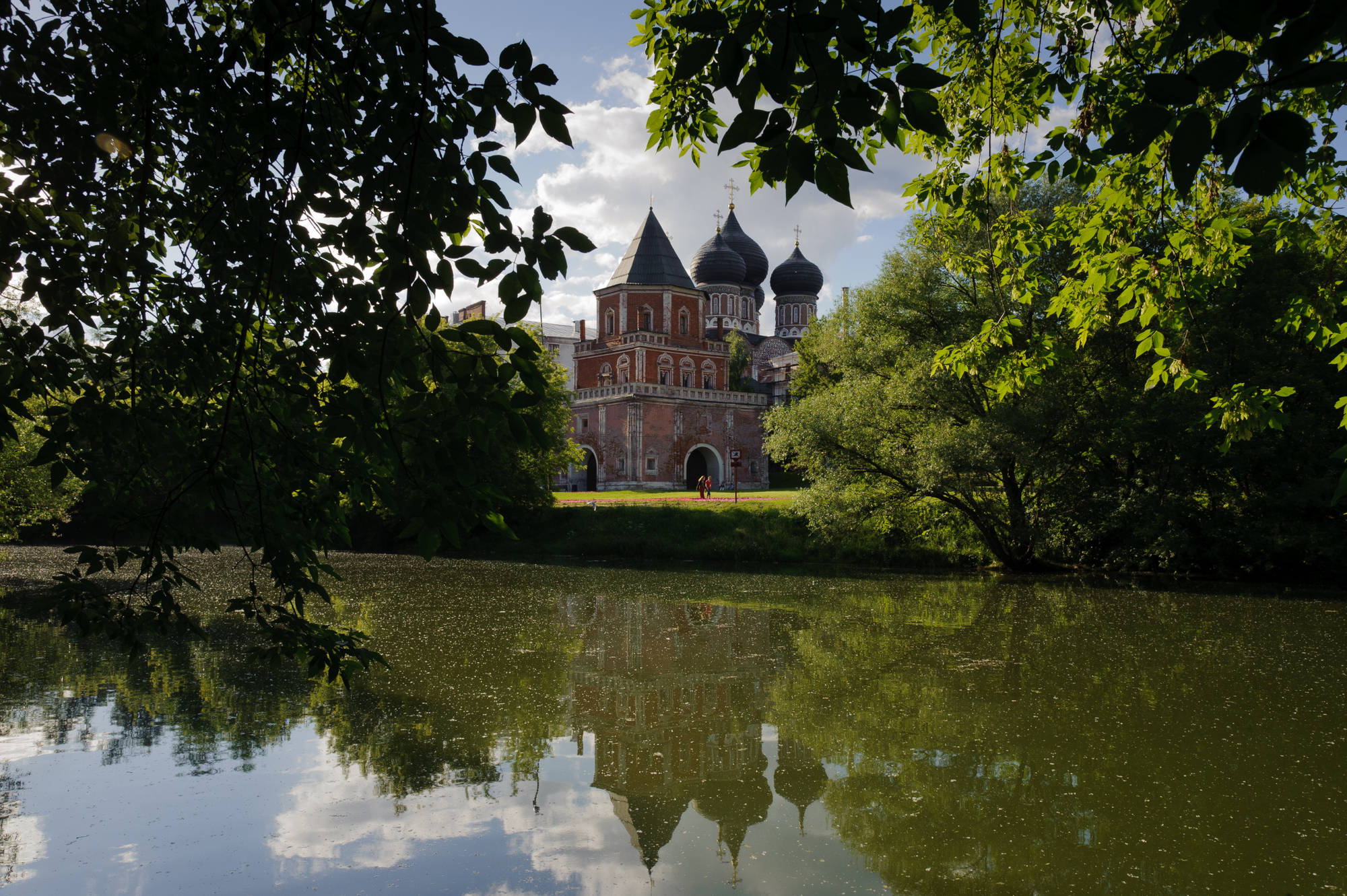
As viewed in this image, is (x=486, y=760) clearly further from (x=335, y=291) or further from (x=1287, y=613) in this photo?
(x=1287, y=613)

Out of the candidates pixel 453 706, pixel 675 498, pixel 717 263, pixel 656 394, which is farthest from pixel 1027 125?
pixel 717 263

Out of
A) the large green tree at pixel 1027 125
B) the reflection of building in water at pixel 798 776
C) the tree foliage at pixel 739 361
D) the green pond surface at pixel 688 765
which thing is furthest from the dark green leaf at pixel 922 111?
the tree foliage at pixel 739 361

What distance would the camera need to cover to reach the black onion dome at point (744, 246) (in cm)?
5553

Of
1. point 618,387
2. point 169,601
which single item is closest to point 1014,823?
point 169,601

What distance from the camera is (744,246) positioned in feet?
183

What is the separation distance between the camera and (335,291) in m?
3.46

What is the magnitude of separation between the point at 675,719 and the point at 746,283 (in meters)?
51.8

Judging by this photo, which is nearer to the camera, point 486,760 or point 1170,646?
point 486,760

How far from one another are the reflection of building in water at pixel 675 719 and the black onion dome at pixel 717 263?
44473 millimetres

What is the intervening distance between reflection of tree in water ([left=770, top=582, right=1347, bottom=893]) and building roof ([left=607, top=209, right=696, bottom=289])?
29.7 metres

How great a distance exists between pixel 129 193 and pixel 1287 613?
13.3 metres

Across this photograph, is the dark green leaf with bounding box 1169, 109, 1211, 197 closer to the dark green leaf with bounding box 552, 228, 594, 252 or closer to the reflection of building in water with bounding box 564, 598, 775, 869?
the dark green leaf with bounding box 552, 228, 594, 252

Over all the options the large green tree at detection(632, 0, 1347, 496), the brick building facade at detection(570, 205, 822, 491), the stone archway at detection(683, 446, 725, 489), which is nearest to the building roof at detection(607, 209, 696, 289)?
the brick building facade at detection(570, 205, 822, 491)

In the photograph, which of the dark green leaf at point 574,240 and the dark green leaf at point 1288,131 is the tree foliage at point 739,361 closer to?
the dark green leaf at point 574,240
